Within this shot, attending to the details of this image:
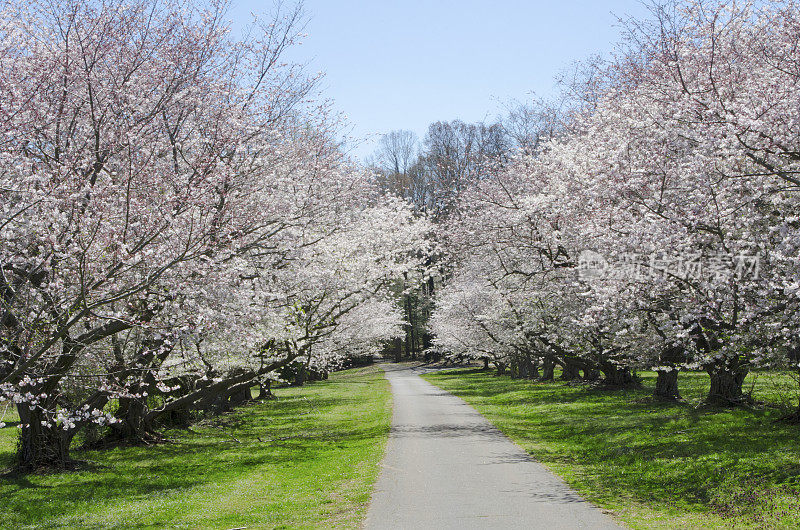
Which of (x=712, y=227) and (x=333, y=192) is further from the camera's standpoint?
(x=333, y=192)

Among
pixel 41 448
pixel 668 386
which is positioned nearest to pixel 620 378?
pixel 668 386

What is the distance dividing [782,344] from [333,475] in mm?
7827

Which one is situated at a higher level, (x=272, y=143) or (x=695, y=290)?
(x=272, y=143)

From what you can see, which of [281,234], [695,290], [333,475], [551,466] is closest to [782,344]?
[695,290]

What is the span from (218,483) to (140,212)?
17.5ft

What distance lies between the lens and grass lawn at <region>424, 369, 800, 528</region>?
26.3ft

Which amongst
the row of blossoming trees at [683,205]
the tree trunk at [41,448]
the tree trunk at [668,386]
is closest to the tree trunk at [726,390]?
the row of blossoming trees at [683,205]

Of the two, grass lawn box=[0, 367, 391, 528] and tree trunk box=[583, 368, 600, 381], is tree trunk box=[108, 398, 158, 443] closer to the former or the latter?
grass lawn box=[0, 367, 391, 528]

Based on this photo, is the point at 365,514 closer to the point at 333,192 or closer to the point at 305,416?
the point at 333,192

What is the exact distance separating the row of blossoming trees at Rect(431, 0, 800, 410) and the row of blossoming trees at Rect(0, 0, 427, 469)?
5852mm

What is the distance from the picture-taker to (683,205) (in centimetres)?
1125

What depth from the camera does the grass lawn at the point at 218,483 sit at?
31.1 feet

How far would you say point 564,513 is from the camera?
8.12 m

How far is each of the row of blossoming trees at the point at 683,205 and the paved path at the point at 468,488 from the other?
3.36 metres
